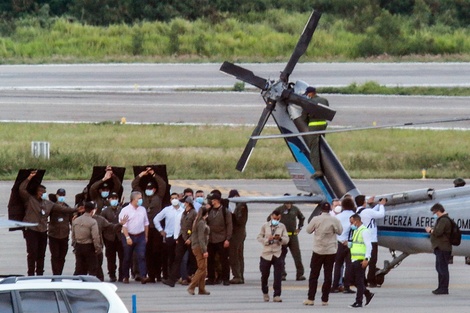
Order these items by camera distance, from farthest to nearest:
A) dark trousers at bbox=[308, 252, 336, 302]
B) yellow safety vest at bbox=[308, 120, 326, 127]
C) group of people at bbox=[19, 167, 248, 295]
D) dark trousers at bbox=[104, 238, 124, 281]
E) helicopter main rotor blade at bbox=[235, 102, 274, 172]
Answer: yellow safety vest at bbox=[308, 120, 326, 127]
helicopter main rotor blade at bbox=[235, 102, 274, 172]
dark trousers at bbox=[104, 238, 124, 281]
group of people at bbox=[19, 167, 248, 295]
dark trousers at bbox=[308, 252, 336, 302]

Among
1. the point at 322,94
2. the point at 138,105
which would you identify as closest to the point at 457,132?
the point at 322,94

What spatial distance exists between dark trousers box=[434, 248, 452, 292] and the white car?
368 inches

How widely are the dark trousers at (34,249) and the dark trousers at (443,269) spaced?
7.22 m

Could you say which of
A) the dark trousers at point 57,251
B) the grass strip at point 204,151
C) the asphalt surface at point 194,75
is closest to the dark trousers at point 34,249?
the dark trousers at point 57,251

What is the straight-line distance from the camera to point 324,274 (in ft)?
64.4

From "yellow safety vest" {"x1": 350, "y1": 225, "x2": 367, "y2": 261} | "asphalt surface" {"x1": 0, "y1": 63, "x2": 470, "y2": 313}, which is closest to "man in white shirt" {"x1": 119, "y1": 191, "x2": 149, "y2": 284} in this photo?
"asphalt surface" {"x1": 0, "y1": 63, "x2": 470, "y2": 313}

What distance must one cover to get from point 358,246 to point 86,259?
5032 millimetres

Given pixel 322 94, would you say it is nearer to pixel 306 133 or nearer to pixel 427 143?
pixel 427 143

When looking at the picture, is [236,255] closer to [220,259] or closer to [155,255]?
[220,259]

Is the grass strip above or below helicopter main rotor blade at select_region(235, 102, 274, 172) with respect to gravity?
below

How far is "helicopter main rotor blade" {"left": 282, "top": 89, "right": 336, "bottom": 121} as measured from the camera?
2275cm

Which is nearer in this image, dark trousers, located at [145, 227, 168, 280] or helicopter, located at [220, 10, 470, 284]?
helicopter, located at [220, 10, 470, 284]

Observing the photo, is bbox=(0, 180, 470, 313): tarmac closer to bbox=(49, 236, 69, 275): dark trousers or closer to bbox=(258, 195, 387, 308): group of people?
bbox=(258, 195, 387, 308): group of people

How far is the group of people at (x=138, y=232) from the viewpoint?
2150 cm
